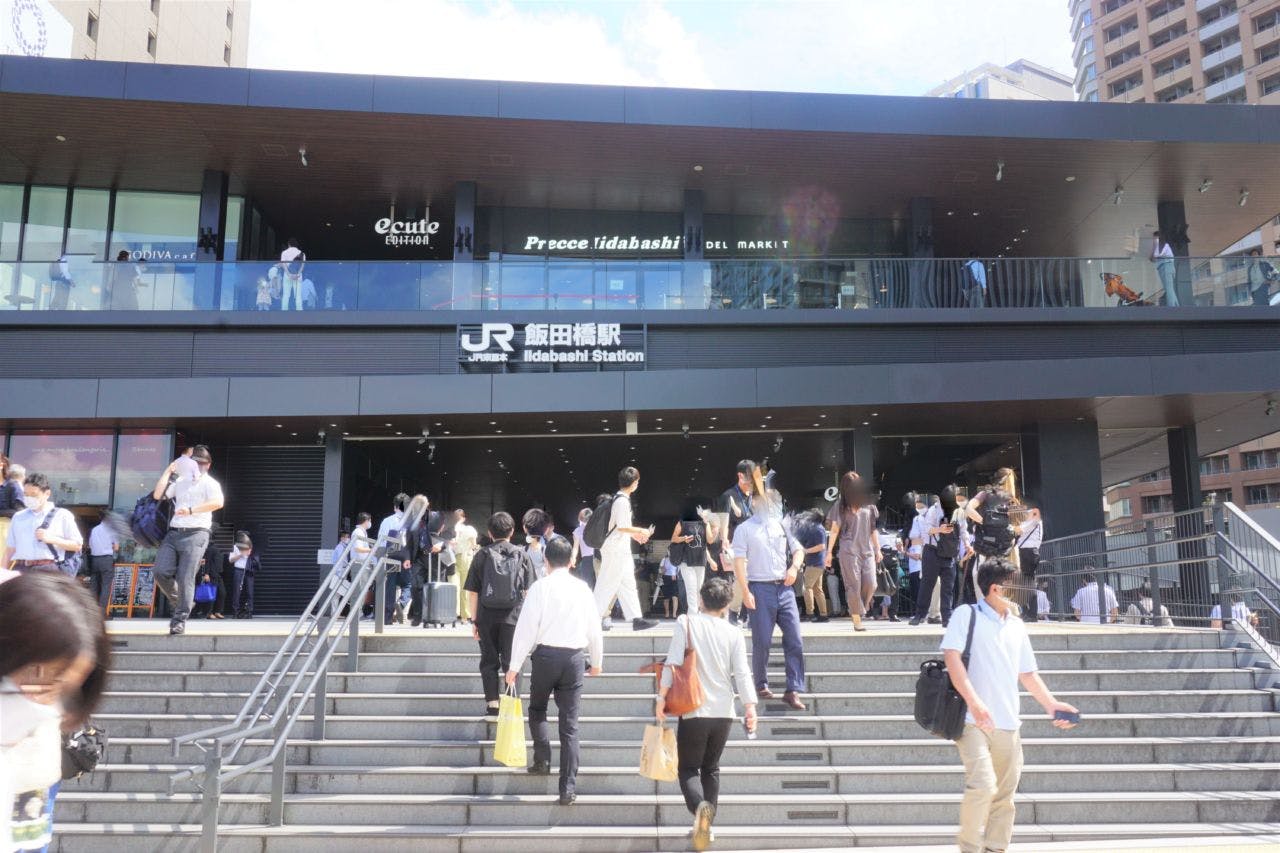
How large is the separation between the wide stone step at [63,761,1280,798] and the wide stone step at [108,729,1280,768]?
17 centimetres

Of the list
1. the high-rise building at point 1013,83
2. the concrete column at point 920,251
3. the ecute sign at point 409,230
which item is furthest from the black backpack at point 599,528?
the high-rise building at point 1013,83

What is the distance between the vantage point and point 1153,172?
839 inches

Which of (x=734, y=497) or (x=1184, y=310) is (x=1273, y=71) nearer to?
(x=1184, y=310)

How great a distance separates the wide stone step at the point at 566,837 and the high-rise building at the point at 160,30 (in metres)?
36.8

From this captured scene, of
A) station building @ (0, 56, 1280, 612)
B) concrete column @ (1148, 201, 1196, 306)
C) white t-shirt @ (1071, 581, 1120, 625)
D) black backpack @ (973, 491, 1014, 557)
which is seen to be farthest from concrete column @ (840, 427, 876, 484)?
black backpack @ (973, 491, 1014, 557)

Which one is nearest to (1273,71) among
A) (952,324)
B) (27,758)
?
(952,324)

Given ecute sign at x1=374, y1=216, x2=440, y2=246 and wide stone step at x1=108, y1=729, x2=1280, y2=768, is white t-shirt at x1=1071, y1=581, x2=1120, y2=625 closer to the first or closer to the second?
wide stone step at x1=108, y1=729, x2=1280, y2=768

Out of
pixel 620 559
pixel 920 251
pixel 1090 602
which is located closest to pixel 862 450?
pixel 920 251

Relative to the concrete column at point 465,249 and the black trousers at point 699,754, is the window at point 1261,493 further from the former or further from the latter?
the black trousers at point 699,754

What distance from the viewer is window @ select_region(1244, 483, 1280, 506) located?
64.9 meters

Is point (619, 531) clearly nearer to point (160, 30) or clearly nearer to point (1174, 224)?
point (1174, 224)

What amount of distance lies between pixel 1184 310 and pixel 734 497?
14850 millimetres

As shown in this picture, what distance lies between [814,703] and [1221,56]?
3079 inches

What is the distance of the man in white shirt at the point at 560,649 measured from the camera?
700 cm
